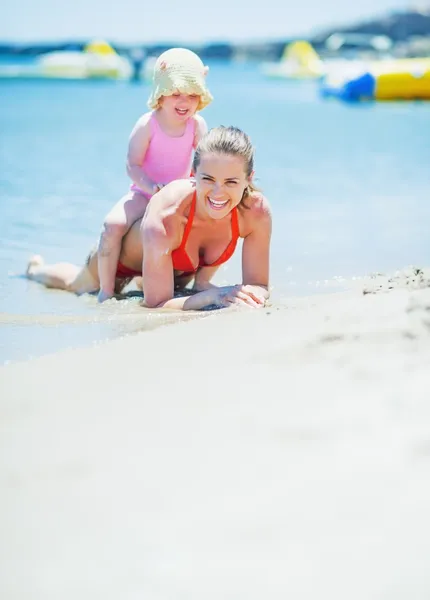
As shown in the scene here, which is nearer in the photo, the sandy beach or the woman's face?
the sandy beach

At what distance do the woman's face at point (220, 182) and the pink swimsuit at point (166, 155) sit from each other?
24.6 inches

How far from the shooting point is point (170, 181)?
468cm

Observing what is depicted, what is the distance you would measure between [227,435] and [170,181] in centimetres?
282

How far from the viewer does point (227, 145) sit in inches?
155

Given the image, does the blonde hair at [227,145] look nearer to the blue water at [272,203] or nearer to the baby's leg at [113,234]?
the baby's leg at [113,234]

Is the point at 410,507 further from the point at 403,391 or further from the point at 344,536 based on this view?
the point at 403,391

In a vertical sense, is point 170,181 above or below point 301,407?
above

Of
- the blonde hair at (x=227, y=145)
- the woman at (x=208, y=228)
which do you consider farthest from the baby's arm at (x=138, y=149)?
the blonde hair at (x=227, y=145)

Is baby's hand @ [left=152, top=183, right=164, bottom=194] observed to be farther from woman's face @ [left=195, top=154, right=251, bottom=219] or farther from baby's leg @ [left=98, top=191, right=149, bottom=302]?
woman's face @ [left=195, top=154, right=251, bottom=219]

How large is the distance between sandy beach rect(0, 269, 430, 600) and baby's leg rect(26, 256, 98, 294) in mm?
2250

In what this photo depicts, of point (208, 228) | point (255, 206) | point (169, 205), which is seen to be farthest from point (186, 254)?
point (255, 206)

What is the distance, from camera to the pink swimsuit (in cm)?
461

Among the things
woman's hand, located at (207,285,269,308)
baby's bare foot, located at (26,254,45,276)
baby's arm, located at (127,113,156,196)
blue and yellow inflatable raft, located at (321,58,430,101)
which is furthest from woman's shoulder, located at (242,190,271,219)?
blue and yellow inflatable raft, located at (321,58,430,101)

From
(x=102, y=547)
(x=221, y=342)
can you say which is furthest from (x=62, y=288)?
(x=102, y=547)
